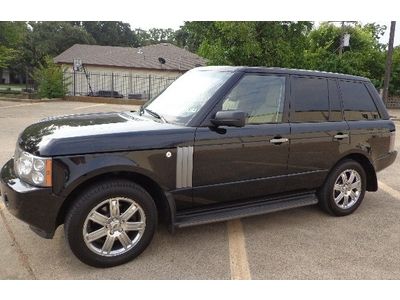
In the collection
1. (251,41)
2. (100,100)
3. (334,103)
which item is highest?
(251,41)

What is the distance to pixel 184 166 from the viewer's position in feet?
11.6

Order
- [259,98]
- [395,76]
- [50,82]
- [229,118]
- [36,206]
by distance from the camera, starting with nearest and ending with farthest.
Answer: [36,206] → [229,118] → [259,98] → [50,82] → [395,76]

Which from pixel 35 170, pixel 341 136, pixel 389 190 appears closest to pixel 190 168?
pixel 35 170

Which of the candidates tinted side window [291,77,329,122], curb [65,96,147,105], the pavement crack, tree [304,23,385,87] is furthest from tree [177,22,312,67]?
the pavement crack

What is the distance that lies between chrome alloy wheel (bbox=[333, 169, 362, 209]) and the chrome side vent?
2.07 metres

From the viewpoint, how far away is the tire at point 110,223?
10.3 feet

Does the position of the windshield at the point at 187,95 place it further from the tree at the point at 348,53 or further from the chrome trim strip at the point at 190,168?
the tree at the point at 348,53

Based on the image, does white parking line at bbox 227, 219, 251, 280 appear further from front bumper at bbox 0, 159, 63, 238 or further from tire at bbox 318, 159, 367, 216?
front bumper at bbox 0, 159, 63, 238

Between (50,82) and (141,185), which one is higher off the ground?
(50,82)

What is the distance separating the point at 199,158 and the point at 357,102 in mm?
2417

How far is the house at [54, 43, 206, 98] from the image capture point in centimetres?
2845

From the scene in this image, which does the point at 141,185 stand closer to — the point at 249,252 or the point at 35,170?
the point at 35,170

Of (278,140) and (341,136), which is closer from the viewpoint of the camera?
(278,140)

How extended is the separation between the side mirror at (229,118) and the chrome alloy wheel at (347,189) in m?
1.81
